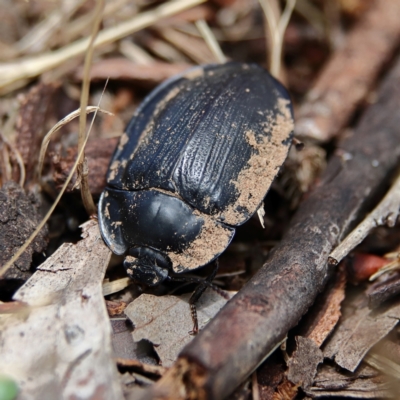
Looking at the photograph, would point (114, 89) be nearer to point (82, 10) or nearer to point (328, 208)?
point (82, 10)

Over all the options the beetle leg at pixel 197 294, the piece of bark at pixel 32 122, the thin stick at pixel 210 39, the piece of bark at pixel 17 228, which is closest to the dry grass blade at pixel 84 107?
the piece of bark at pixel 17 228

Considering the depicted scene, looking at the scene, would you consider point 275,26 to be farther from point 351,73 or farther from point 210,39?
point 351,73

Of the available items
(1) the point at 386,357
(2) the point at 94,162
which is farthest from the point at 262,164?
(1) the point at 386,357

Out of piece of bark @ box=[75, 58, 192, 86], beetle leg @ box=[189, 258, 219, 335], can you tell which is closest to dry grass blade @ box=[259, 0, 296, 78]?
piece of bark @ box=[75, 58, 192, 86]

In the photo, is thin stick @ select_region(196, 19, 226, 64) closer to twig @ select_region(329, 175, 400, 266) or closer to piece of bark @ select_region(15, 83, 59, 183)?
piece of bark @ select_region(15, 83, 59, 183)

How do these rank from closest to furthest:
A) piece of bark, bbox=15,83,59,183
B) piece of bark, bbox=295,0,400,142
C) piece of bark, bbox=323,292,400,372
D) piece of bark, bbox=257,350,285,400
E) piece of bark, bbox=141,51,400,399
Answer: piece of bark, bbox=141,51,400,399
piece of bark, bbox=257,350,285,400
piece of bark, bbox=323,292,400,372
piece of bark, bbox=15,83,59,183
piece of bark, bbox=295,0,400,142

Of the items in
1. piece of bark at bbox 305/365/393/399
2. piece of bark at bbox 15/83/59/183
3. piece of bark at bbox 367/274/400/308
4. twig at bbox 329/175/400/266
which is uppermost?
piece of bark at bbox 15/83/59/183

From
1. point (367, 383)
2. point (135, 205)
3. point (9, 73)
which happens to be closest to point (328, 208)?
point (367, 383)

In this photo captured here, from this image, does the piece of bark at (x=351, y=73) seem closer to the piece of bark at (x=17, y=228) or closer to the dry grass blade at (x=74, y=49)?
the dry grass blade at (x=74, y=49)
